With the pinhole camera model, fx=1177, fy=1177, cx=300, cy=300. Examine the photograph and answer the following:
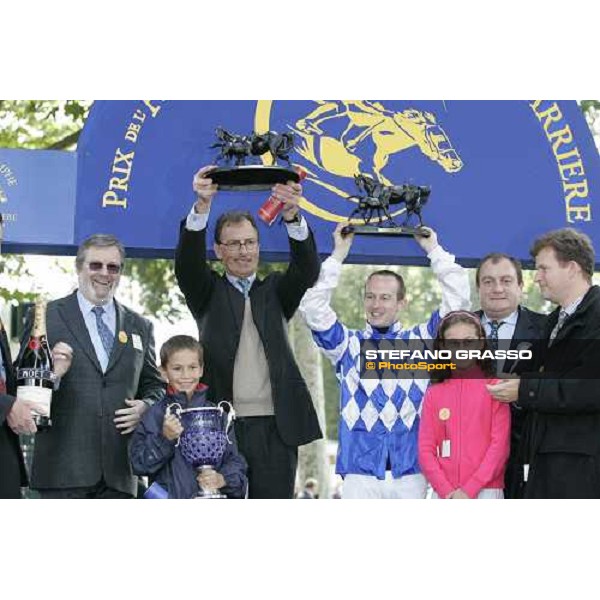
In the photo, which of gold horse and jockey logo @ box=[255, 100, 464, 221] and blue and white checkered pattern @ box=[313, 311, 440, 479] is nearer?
blue and white checkered pattern @ box=[313, 311, 440, 479]

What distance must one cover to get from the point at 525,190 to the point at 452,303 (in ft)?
4.17

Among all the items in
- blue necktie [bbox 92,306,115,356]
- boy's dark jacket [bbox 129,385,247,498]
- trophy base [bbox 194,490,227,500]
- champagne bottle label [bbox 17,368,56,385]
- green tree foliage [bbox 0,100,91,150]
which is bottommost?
trophy base [bbox 194,490,227,500]

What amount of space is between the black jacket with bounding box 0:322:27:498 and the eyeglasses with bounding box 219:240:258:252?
1.32m

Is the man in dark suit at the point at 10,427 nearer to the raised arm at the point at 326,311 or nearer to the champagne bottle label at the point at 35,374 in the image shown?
the champagne bottle label at the point at 35,374

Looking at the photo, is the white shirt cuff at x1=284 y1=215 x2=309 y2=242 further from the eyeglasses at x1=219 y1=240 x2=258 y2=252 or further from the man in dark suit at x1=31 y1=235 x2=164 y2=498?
the man in dark suit at x1=31 y1=235 x2=164 y2=498

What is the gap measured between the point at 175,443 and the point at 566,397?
206cm

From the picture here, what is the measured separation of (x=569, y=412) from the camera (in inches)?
243

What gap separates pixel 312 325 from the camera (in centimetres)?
658

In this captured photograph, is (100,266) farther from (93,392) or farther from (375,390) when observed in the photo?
(375,390)

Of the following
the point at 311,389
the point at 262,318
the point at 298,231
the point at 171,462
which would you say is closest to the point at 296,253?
the point at 298,231

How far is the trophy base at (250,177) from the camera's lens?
6398 mm

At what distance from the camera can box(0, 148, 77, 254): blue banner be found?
7168 millimetres

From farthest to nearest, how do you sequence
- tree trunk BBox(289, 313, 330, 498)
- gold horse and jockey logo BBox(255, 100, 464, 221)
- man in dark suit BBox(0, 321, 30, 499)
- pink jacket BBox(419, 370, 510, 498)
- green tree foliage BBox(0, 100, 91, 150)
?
tree trunk BBox(289, 313, 330, 498), green tree foliage BBox(0, 100, 91, 150), gold horse and jockey logo BBox(255, 100, 464, 221), pink jacket BBox(419, 370, 510, 498), man in dark suit BBox(0, 321, 30, 499)

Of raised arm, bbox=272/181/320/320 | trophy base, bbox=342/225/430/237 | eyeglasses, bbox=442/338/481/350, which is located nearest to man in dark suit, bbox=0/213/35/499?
raised arm, bbox=272/181/320/320
